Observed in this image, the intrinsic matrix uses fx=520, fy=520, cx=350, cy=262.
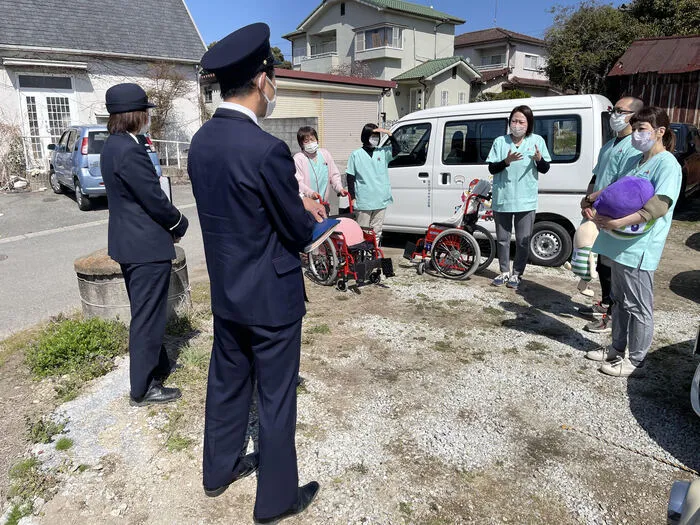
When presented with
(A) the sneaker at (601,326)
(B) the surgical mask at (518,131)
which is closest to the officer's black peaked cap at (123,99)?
(B) the surgical mask at (518,131)

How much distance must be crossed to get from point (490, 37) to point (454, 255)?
3936cm

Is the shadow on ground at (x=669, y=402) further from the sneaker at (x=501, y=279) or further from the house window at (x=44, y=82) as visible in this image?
the house window at (x=44, y=82)

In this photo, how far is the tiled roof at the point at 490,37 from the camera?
129 ft

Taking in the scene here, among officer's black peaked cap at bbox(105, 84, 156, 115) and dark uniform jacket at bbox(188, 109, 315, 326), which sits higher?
officer's black peaked cap at bbox(105, 84, 156, 115)

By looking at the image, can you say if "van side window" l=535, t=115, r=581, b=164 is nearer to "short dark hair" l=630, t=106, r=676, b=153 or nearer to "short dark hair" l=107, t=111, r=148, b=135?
"short dark hair" l=630, t=106, r=676, b=153

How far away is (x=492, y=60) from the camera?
41125 mm

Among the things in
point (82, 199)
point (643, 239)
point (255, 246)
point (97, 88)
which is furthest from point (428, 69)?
point (255, 246)

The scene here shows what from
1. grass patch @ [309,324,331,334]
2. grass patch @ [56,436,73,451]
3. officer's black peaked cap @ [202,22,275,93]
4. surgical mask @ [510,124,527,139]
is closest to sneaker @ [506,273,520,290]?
surgical mask @ [510,124,527,139]

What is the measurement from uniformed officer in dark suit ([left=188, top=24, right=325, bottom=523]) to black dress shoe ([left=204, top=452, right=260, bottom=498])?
0.37 m

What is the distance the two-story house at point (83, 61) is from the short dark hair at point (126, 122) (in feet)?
44.7

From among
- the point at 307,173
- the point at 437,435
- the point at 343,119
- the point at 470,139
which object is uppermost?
the point at 343,119

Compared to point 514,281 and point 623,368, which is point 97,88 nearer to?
point 514,281

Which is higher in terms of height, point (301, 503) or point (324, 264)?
point (324, 264)

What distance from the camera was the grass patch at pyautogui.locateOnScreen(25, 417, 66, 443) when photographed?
319cm
